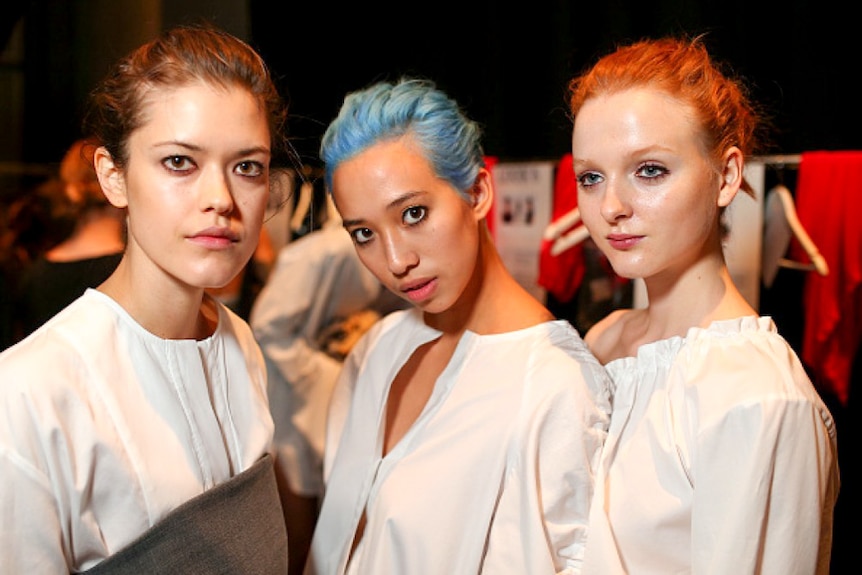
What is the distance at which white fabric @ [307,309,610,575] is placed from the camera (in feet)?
4.77

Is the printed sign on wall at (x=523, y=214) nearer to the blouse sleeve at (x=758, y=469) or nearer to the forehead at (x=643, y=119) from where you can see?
the forehead at (x=643, y=119)

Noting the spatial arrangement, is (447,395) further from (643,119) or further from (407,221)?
(643,119)

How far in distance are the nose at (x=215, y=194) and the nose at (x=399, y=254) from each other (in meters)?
0.34

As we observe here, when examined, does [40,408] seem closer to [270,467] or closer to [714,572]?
[270,467]

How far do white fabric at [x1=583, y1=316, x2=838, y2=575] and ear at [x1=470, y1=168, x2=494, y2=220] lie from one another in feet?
1.42

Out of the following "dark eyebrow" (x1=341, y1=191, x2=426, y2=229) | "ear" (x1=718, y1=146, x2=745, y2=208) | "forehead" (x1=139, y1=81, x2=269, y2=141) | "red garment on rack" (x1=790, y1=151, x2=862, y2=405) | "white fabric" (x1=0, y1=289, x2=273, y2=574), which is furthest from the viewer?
"red garment on rack" (x1=790, y1=151, x2=862, y2=405)

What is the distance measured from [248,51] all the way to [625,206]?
632 mm

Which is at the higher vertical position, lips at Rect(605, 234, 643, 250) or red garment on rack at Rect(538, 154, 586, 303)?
lips at Rect(605, 234, 643, 250)

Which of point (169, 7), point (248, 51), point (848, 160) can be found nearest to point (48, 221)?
point (169, 7)

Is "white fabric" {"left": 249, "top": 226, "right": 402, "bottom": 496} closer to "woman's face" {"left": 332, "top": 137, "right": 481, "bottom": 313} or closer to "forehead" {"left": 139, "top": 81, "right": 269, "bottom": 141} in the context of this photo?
"woman's face" {"left": 332, "top": 137, "right": 481, "bottom": 313}

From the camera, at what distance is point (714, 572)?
4.16ft

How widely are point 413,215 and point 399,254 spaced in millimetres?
75

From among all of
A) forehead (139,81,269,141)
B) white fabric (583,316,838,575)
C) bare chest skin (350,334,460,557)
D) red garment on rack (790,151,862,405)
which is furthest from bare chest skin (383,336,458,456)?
red garment on rack (790,151,862,405)

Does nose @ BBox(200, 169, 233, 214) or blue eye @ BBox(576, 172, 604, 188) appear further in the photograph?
blue eye @ BBox(576, 172, 604, 188)
